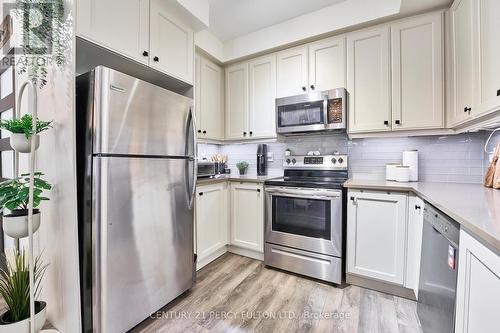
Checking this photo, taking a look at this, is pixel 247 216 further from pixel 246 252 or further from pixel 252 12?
pixel 252 12

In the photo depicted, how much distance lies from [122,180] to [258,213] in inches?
59.4

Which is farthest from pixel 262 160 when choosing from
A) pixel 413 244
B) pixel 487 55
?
pixel 487 55

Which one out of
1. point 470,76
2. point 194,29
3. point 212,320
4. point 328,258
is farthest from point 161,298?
point 470,76

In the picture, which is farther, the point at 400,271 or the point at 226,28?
the point at 226,28

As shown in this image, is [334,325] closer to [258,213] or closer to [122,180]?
[258,213]

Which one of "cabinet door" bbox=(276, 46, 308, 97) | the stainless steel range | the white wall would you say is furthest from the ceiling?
the stainless steel range

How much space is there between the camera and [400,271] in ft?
5.85

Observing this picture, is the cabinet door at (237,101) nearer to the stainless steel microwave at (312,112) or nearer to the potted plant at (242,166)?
the potted plant at (242,166)

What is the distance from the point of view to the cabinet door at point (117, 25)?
128 centimetres

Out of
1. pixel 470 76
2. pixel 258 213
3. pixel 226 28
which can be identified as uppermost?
pixel 226 28

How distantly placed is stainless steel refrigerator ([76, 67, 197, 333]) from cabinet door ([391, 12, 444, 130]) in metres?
1.98

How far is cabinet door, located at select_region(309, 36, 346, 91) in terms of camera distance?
7.45ft

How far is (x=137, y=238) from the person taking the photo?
1420 mm

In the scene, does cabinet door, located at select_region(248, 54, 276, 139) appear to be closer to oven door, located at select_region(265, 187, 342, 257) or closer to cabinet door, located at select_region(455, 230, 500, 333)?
oven door, located at select_region(265, 187, 342, 257)
